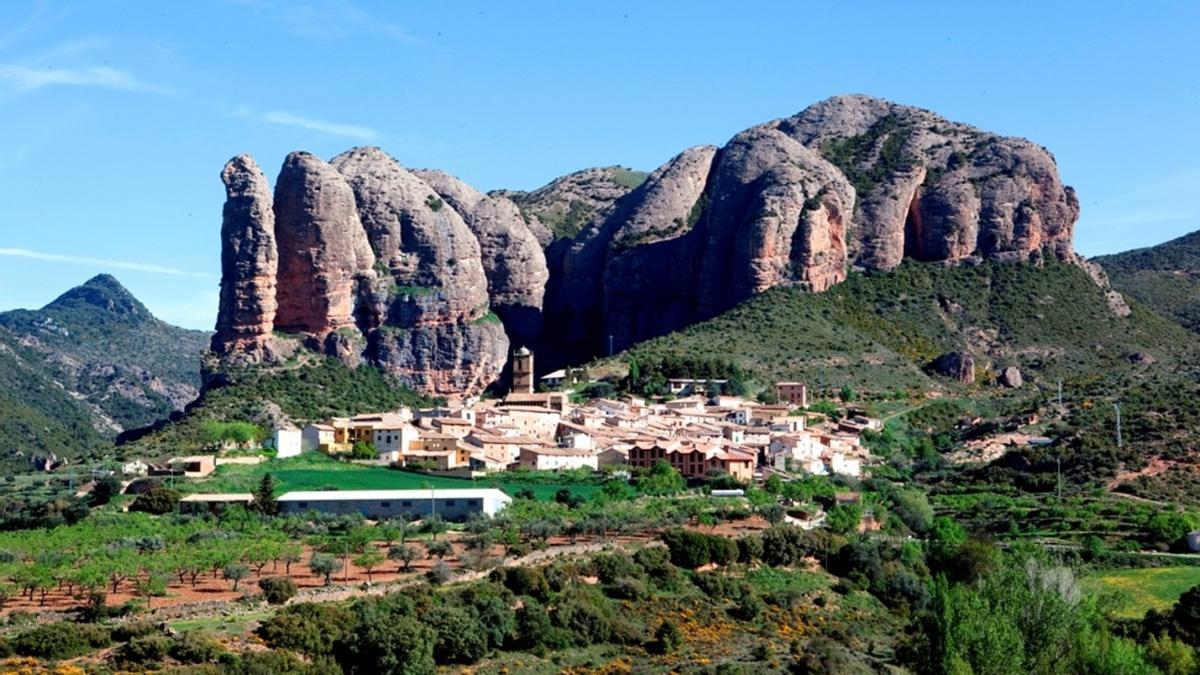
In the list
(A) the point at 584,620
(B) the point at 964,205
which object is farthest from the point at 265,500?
(B) the point at 964,205

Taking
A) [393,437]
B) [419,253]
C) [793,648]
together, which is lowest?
[793,648]

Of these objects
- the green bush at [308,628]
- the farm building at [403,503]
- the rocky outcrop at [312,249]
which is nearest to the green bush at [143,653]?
the green bush at [308,628]

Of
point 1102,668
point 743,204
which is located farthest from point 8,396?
point 1102,668

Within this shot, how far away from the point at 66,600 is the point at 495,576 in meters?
12.8

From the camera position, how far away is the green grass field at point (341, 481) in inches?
2977

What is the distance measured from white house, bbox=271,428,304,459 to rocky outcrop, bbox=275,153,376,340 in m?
37.9

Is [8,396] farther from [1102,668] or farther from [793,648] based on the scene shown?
[1102,668]

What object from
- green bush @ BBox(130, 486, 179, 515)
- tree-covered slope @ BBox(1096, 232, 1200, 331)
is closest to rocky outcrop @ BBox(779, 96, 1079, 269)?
tree-covered slope @ BBox(1096, 232, 1200, 331)

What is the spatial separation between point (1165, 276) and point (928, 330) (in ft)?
134

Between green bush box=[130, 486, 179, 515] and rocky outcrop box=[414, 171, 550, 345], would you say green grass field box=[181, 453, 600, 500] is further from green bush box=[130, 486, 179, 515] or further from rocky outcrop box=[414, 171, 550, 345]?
rocky outcrop box=[414, 171, 550, 345]

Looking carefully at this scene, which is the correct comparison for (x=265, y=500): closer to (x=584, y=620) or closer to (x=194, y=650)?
(x=584, y=620)

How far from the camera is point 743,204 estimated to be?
139 m

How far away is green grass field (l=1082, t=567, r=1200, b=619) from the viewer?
5781cm

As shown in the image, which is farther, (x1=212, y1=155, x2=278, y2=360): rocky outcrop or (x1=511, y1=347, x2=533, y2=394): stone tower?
(x1=212, y1=155, x2=278, y2=360): rocky outcrop
